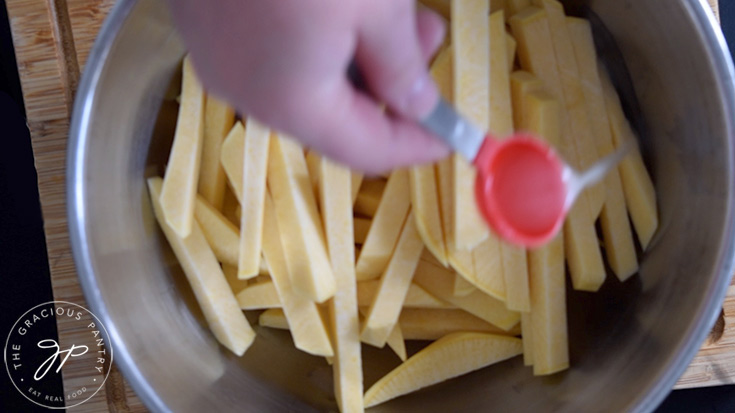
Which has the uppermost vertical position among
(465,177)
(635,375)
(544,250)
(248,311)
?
(465,177)

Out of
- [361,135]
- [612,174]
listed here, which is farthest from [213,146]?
[612,174]

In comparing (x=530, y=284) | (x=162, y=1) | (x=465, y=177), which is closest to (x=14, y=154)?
(x=162, y=1)

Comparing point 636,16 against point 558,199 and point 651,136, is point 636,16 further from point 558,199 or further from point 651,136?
point 558,199

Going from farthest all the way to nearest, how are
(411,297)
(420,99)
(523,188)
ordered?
(411,297), (523,188), (420,99)

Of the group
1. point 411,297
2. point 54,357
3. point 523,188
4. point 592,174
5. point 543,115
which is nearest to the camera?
point 523,188

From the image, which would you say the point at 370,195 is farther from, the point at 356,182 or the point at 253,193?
the point at 253,193

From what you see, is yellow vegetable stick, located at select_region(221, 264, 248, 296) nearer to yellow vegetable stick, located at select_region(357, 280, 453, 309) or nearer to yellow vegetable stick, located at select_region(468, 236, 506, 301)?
yellow vegetable stick, located at select_region(357, 280, 453, 309)
